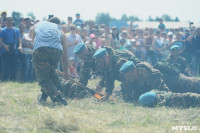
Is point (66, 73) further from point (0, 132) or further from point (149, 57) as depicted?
point (149, 57)

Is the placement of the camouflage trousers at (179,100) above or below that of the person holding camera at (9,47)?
below

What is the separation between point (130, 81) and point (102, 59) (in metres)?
0.87

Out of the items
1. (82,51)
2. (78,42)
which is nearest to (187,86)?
(82,51)

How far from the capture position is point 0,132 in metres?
4.38

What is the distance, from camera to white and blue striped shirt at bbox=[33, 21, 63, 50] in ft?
20.8

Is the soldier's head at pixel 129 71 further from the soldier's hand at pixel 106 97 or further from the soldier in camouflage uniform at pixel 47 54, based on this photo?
the soldier in camouflage uniform at pixel 47 54

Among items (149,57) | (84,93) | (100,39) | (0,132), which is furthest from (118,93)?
(149,57)

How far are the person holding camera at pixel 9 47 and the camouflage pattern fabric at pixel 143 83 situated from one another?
4.48m

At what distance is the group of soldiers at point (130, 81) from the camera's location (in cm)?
651

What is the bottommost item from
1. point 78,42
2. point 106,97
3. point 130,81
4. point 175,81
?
point 106,97

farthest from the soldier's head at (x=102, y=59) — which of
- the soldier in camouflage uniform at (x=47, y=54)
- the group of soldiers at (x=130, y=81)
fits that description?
the soldier in camouflage uniform at (x=47, y=54)

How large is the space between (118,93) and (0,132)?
4047 mm

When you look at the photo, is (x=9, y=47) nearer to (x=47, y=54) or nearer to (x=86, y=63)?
(x=86, y=63)

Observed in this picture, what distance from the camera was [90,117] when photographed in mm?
5293
